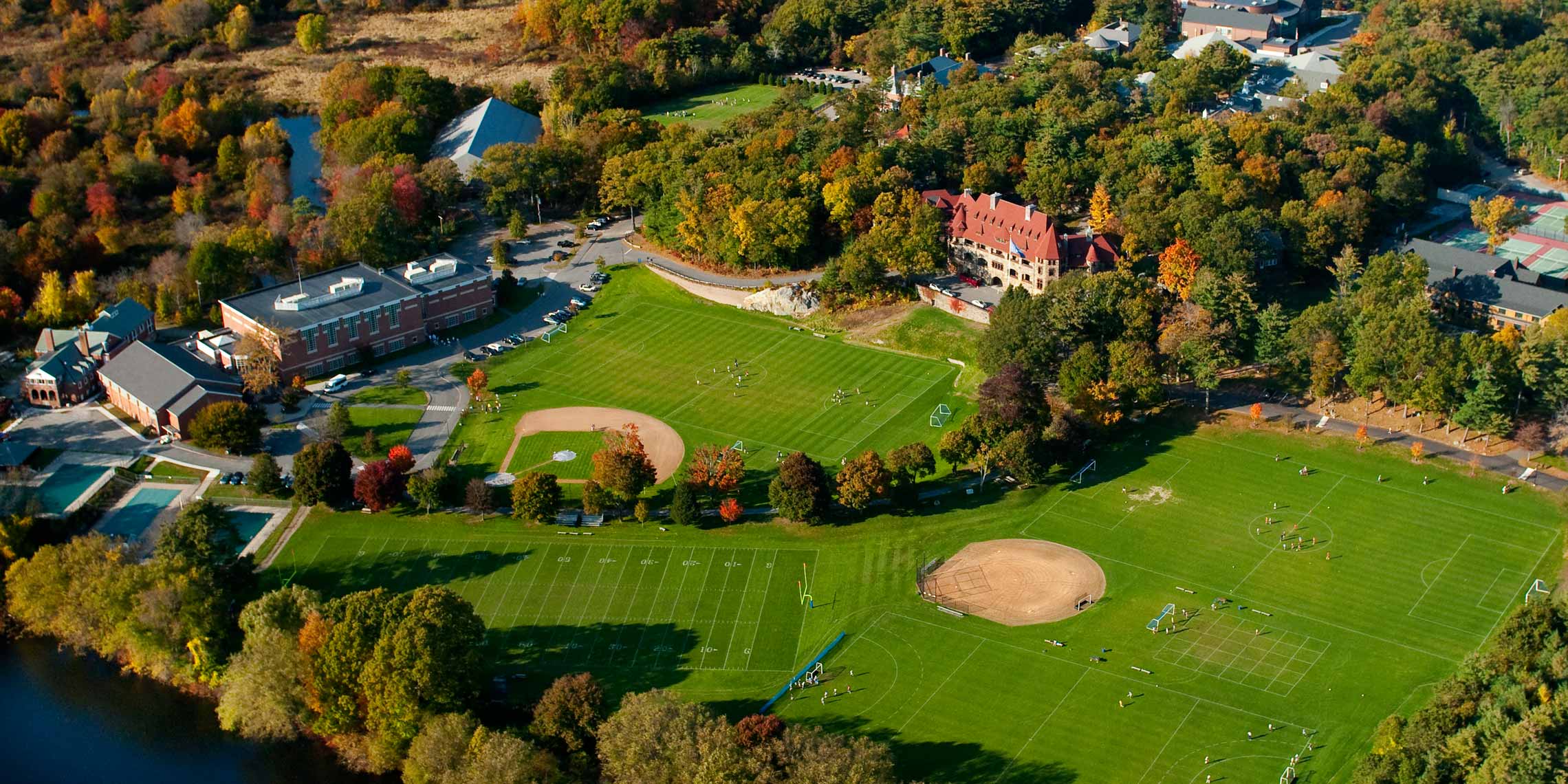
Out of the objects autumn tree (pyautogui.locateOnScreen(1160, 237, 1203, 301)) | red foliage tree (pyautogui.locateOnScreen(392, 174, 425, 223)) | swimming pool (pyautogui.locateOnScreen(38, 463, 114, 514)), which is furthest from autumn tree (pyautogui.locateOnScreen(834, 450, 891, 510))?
red foliage tree (pyautogui.locateOnScreen(392, 174, 425, 223))

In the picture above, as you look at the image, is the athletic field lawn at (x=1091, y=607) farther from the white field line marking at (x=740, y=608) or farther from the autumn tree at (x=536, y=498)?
the autumn tree at (x=536, y=498)

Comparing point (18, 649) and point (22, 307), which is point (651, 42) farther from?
point (18, 649)

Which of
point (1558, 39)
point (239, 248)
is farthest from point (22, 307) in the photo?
point (1558, 39)

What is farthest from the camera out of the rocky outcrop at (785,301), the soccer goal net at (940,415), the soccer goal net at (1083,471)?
the rocky outcrop at (785,301)

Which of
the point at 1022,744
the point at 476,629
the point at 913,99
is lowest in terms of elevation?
the point at 1022,744

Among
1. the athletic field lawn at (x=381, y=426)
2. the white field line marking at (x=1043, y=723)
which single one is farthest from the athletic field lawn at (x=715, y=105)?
Answer: the white field line marking at (x=1043, y=723)
